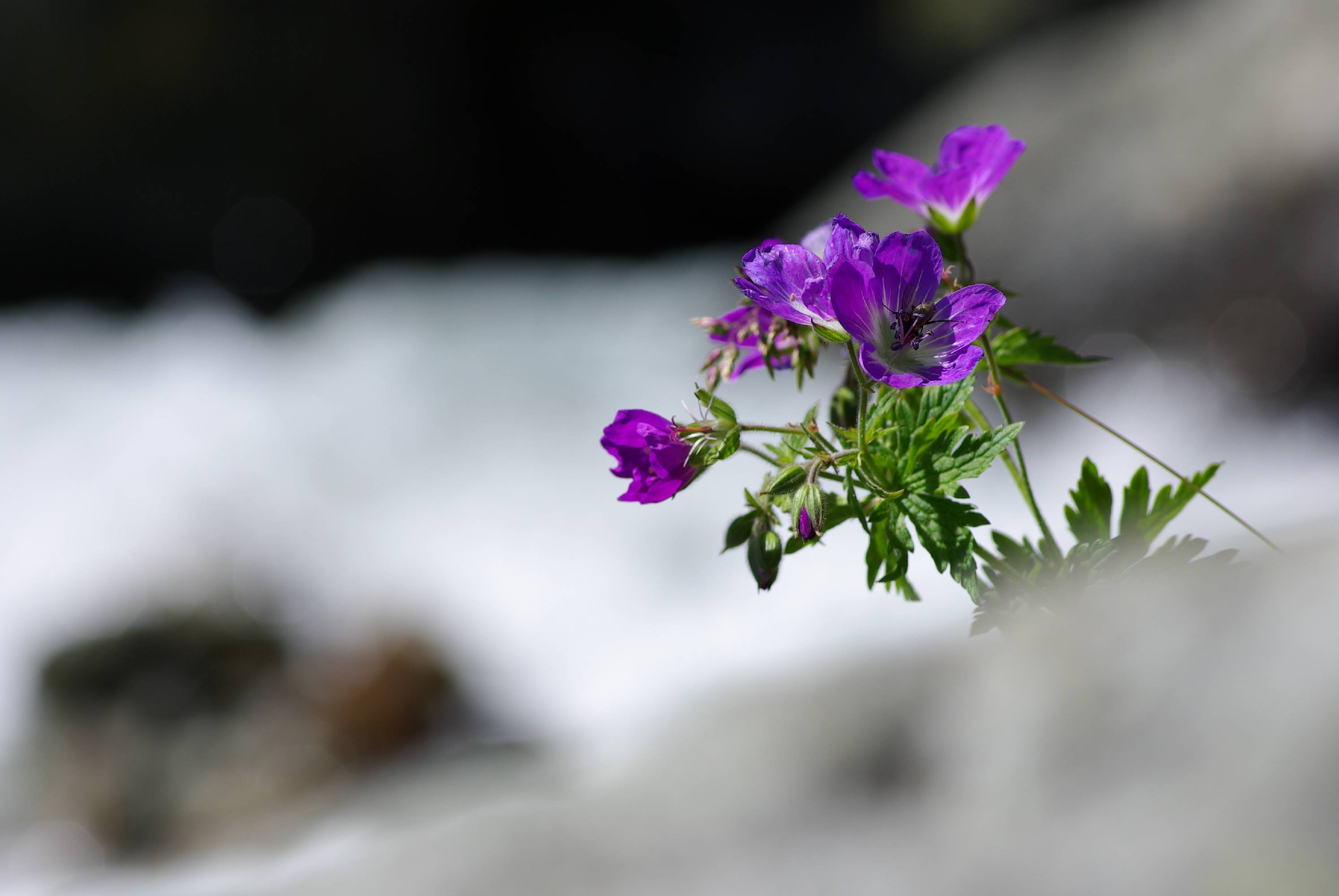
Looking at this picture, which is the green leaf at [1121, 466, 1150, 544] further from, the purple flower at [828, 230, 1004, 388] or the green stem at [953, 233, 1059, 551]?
the purple flower at [828, 230, 1004, 388]

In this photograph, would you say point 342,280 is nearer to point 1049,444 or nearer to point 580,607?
point 580,607

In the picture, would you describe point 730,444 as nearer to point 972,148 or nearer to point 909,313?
point 909,313

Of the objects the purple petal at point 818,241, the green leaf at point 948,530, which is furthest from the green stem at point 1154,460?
the purple petal at point 818,241

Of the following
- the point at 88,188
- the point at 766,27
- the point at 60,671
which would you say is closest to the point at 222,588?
the point at 60,671

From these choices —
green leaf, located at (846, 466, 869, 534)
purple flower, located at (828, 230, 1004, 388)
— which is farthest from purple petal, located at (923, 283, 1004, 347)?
green leaf, located at (846, 466, 869, 534)

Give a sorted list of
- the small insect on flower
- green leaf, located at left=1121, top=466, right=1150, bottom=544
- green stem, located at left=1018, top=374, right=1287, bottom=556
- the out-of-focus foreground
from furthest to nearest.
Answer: the out-of-focus foreground < green leaf, located at left=1121, top=466, right=1150, bottom=544 < the small insect on flower < green stem, located at left=1018, top=374, right=1287, bottom=556

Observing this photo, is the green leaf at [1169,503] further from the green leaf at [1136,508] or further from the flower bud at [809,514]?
the flower bud at [809,514]
